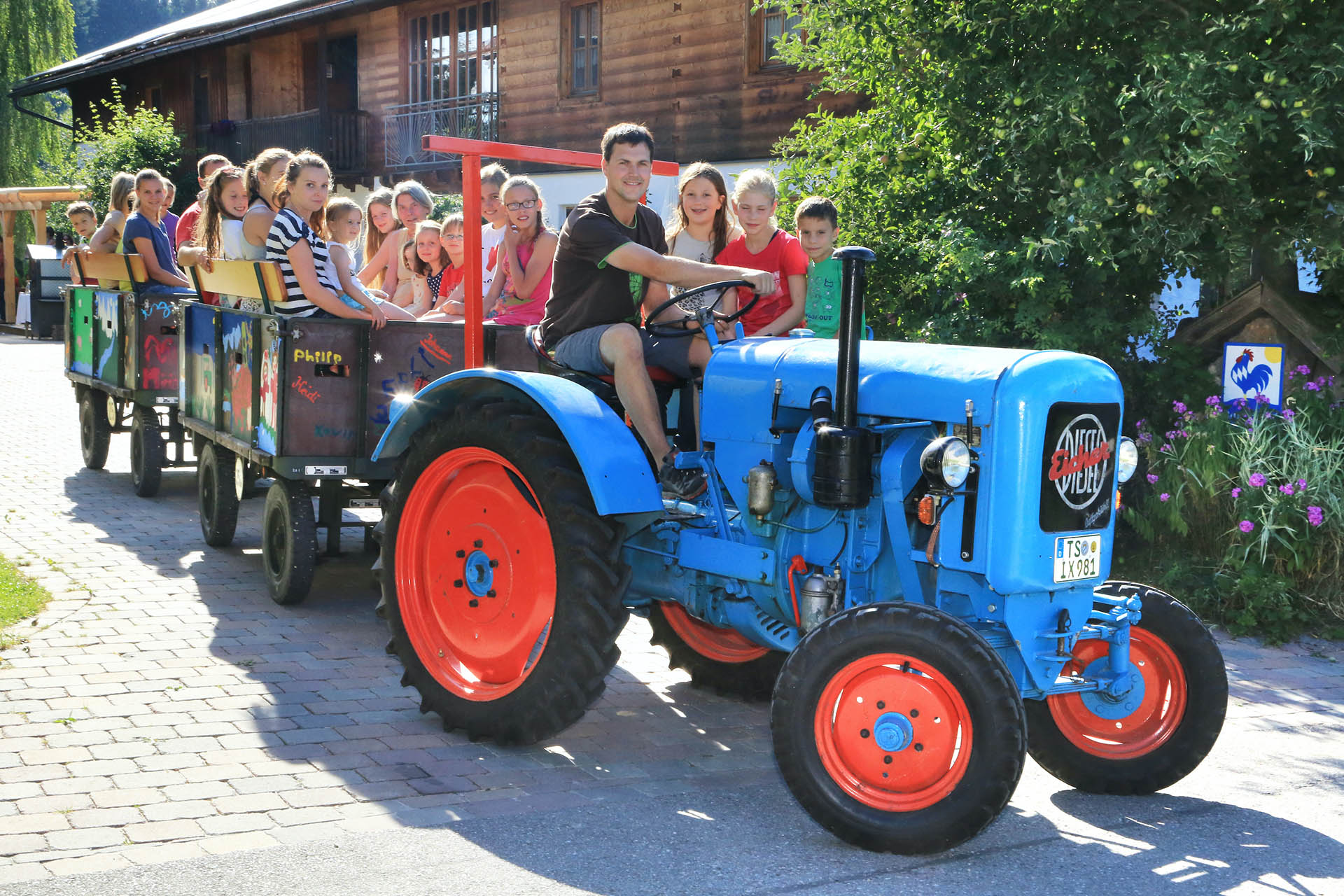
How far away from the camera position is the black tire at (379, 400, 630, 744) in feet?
14.0

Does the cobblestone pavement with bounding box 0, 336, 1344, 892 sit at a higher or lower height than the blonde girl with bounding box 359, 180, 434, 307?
lower

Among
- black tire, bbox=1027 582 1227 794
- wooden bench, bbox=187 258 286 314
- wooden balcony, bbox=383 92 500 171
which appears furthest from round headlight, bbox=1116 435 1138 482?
wooden balcony, bbox=383 92 500 171

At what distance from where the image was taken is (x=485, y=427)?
4.62 meters

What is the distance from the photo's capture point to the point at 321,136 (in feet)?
80.3

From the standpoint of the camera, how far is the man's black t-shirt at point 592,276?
470 cm

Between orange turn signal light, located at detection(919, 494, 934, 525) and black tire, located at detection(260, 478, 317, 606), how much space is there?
353 centimetres

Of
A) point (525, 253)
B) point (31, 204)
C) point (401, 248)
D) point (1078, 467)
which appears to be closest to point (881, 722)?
point (1078, 467)

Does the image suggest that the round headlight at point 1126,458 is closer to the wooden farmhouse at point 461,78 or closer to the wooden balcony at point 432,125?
the wooden farmhouse at point 461,78

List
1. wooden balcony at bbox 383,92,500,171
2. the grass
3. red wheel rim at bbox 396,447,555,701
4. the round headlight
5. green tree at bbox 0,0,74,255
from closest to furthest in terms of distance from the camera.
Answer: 1. the round headlight
2. red wheel rim at bbox 396,447,555,701
3. the grass
4. wooden balcony at bbox 383,92,500,171
5. green tree at bbox 0,0,74,255

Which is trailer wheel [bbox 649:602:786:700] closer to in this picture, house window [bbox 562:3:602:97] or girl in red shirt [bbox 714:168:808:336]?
girl in red shirt [bbox 714:168:808:336]

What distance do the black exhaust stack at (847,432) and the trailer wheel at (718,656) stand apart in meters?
1.45

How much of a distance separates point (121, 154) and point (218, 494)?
2174 cm

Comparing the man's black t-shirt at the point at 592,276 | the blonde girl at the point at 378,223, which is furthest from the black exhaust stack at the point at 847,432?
the blonde girl at the point at 378,223


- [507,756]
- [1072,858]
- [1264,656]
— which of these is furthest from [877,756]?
[1264,656]
